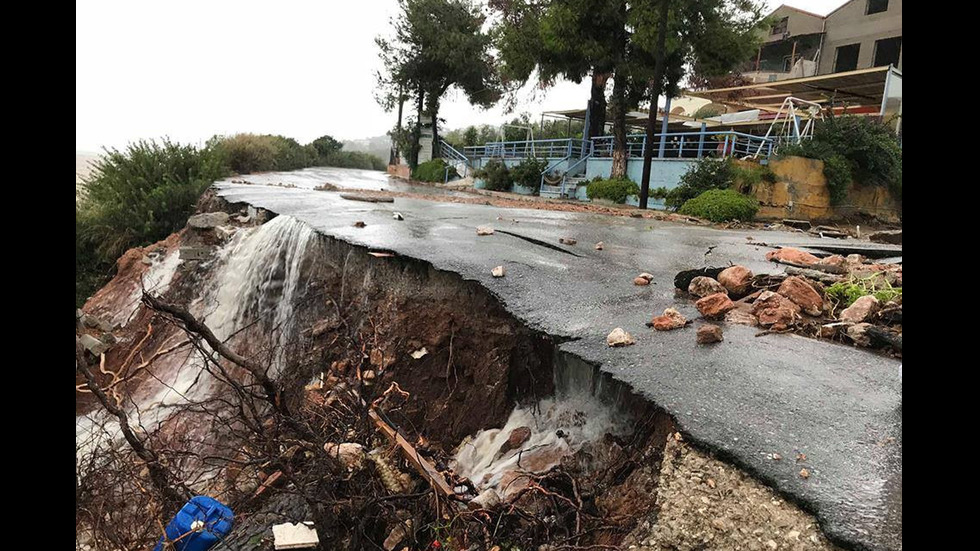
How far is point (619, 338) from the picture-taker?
2.98 meters

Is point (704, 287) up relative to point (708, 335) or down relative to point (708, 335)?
up

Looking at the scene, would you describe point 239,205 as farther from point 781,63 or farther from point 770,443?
point 781,63

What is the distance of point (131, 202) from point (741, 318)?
481 inches

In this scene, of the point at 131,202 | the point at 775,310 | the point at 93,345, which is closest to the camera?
the point at 775,310

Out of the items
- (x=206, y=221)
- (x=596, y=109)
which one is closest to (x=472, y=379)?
(x=206, y=221)

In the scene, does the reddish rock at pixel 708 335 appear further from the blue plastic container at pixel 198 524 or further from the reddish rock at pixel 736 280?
the blue plastic container at pixel 198 524

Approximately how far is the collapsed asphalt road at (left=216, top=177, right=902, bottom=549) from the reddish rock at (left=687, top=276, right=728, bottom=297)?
0.18m

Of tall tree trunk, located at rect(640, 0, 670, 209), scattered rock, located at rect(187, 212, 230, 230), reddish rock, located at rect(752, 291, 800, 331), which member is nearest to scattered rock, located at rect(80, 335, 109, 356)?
scattered rock, located at rect(187, 212, 230, 230)

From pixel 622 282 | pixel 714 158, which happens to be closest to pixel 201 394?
pixel 622 282

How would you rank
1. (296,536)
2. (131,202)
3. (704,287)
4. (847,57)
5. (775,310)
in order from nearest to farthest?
(296,536) → (775,310) → (704,287) → (131,202) → (847,57)

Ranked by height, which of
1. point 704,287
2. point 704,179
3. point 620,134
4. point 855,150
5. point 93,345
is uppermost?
point 620,134

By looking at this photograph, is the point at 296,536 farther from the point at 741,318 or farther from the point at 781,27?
the point at 781,27

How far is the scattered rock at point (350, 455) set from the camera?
2766 millimetres
